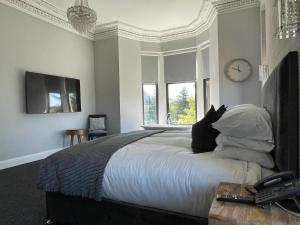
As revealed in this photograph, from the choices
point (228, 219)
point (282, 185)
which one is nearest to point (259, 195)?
point (282, 185)

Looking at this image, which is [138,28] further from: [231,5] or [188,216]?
[188,216]

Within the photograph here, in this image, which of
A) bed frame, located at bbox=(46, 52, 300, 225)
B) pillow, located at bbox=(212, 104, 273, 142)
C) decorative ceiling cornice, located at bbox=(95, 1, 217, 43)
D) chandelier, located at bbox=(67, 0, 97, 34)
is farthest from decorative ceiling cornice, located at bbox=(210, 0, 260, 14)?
pillow, located at bbox=(212, 104, 273, 142)

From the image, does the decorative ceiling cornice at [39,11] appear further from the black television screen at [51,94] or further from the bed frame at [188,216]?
the bed frame at [188,216]

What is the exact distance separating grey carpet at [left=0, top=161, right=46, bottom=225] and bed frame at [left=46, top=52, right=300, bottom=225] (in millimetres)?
365

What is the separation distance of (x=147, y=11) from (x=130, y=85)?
187cm

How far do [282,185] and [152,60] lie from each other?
18.4 feet

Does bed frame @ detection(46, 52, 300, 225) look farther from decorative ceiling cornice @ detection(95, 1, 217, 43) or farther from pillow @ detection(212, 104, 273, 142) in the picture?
decorative ceiling cornice @ detection(95, 1, 217, 43)

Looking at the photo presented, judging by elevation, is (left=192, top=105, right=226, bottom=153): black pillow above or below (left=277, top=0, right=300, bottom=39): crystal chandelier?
below

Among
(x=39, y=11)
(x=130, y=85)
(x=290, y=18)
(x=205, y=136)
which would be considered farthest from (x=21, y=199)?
(x=130, y=85)

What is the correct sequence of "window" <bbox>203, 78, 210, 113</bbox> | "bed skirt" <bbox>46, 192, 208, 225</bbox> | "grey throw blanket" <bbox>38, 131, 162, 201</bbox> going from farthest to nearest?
"window" <bbox>203, 78, 210, 113</bbox>, "grey throw blanket" <bbox>38, 131, 162, 201</bbox>, "bed skirt" <bbox>46, 192, 208, 225</bbox>

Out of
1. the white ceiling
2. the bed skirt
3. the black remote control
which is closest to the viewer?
the black remote control

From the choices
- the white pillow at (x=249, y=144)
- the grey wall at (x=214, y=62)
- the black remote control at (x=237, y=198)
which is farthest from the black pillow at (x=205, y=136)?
the grey wall at (x=214, y=62)

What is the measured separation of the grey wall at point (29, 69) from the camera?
3902 millimetres

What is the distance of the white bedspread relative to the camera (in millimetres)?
1395
